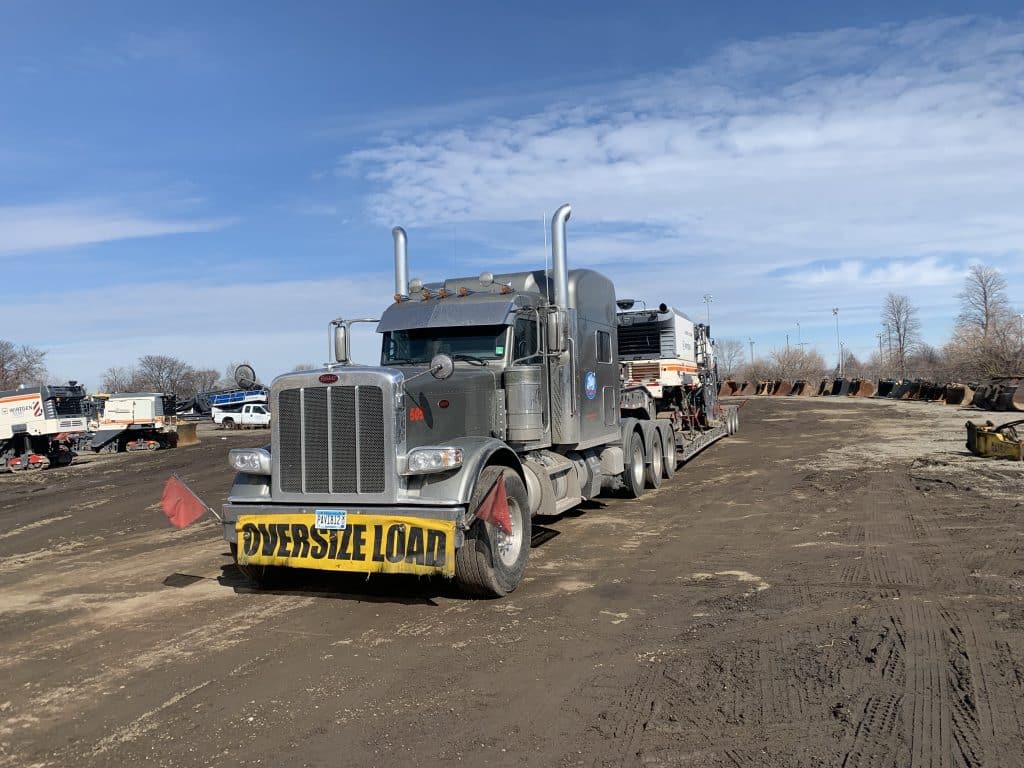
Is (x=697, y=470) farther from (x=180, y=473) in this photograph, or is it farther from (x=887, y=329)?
(x=887, y=329)

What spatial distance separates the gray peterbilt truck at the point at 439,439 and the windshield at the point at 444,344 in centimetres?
2

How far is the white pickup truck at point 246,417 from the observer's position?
50375 millimetres

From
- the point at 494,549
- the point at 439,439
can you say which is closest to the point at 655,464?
the point at 439,439

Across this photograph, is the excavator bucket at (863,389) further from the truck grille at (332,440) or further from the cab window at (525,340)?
the truck grille at (332,440)

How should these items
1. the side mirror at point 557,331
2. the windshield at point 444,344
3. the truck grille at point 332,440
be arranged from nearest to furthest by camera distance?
the truck grille at point 332,440, the side mirror at point 557,331, the windshield at point 444,344

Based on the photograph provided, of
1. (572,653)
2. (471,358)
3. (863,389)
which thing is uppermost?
(471,358)

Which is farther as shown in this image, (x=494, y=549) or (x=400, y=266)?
(x=400, y=266)

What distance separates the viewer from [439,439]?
714 cm

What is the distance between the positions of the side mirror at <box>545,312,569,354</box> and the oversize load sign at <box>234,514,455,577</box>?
2.83 m

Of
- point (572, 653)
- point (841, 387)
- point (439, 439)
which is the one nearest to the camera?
point (572, 653)

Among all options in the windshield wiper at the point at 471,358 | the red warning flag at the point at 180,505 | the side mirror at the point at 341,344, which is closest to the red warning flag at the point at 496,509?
the windshield wiper at the point at 471,358

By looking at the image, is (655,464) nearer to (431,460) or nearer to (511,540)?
(511,540)

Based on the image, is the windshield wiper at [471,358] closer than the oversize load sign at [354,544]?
No

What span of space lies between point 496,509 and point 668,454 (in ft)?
29.1
